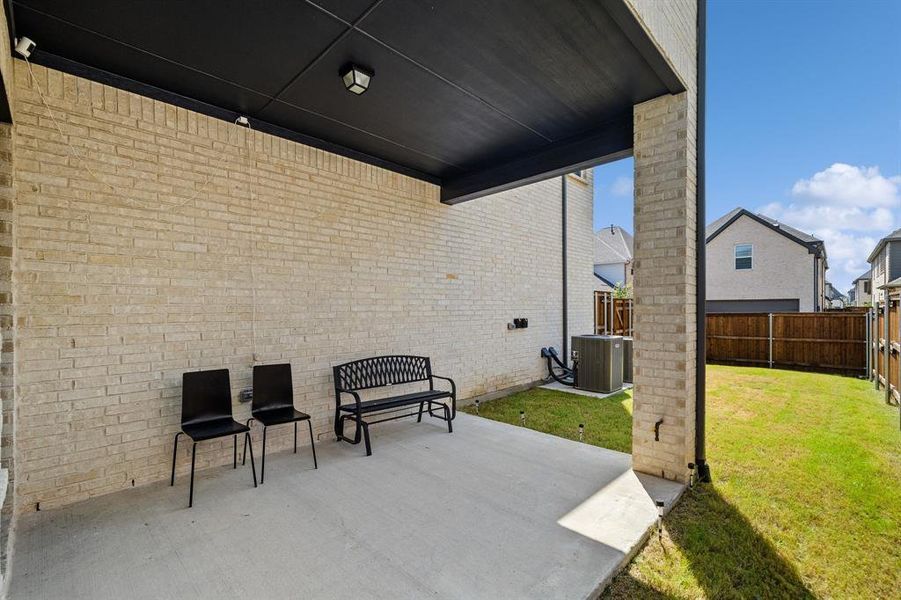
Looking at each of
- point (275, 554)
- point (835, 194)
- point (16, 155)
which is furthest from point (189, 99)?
point (835, 194)

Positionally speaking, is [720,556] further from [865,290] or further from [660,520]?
[865,290]

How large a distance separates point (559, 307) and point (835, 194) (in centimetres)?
9654

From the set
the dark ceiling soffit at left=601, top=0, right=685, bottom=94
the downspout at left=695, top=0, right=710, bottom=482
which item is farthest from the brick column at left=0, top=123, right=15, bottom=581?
the downspout at left=695, top=0, right=710, bottom=482

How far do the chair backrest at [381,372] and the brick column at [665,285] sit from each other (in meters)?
2.85

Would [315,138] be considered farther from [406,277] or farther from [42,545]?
[42,545]

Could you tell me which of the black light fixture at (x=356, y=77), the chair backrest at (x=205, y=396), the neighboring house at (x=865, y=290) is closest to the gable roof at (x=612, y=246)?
the neighboring house at (x=865, y=290)

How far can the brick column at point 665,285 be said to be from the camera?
3.48m

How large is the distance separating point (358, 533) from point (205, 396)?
2.00 meters

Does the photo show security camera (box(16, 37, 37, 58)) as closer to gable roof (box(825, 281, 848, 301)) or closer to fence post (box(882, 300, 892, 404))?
fence post (box(882, 300, 892, 404))

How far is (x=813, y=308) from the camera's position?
15703mm

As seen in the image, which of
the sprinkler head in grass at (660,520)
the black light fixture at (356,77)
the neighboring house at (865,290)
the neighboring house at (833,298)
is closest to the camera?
the sprinkler head in grass at (660,520)

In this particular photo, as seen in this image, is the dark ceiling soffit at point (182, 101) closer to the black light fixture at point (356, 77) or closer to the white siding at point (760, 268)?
the black light fixture at point (356, 77)

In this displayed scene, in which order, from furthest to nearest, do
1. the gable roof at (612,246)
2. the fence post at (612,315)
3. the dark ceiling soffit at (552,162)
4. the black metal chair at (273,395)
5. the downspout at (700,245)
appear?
1. the gable roof at (612,246)
2. the fence post at (612,315)
3. the dark ceiling soffit at (552,162)
4. the black metal chair at (273,395)
5. the downspout at (700,245)

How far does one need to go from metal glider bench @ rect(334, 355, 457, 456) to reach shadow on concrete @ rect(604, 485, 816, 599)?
2.68 metres
